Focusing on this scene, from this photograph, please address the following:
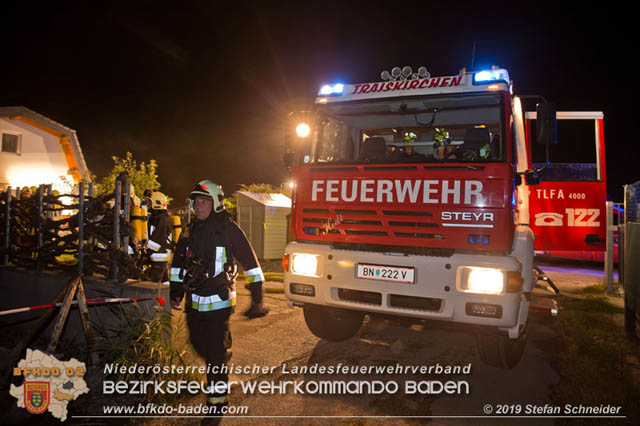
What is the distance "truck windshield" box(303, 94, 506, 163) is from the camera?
4117 millimetres

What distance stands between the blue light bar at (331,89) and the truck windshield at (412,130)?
5.9 inches

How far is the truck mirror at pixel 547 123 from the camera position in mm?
3982

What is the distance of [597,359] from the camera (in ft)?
14.5

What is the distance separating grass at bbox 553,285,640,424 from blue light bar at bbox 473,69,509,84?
9.95 feet

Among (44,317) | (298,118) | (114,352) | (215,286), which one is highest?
(298,118)

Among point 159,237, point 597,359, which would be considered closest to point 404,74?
point 597,359

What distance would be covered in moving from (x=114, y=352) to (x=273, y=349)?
1760mm

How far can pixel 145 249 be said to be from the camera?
5.93 metres

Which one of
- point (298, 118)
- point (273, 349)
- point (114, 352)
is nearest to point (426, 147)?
point (298, 118)

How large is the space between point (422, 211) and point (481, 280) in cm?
83

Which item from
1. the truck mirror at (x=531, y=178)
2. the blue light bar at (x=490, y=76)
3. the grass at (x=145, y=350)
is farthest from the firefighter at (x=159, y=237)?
the truck mirror at (x=531, y=178)

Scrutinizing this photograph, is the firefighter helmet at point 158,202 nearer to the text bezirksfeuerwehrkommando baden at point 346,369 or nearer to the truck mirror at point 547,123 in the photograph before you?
the text bezirksfeuerwehrkommando baden at point 346,369

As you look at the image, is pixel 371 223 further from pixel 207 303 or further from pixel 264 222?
pixel 264 222

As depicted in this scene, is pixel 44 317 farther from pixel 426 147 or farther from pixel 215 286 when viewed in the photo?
pixel 426 147
